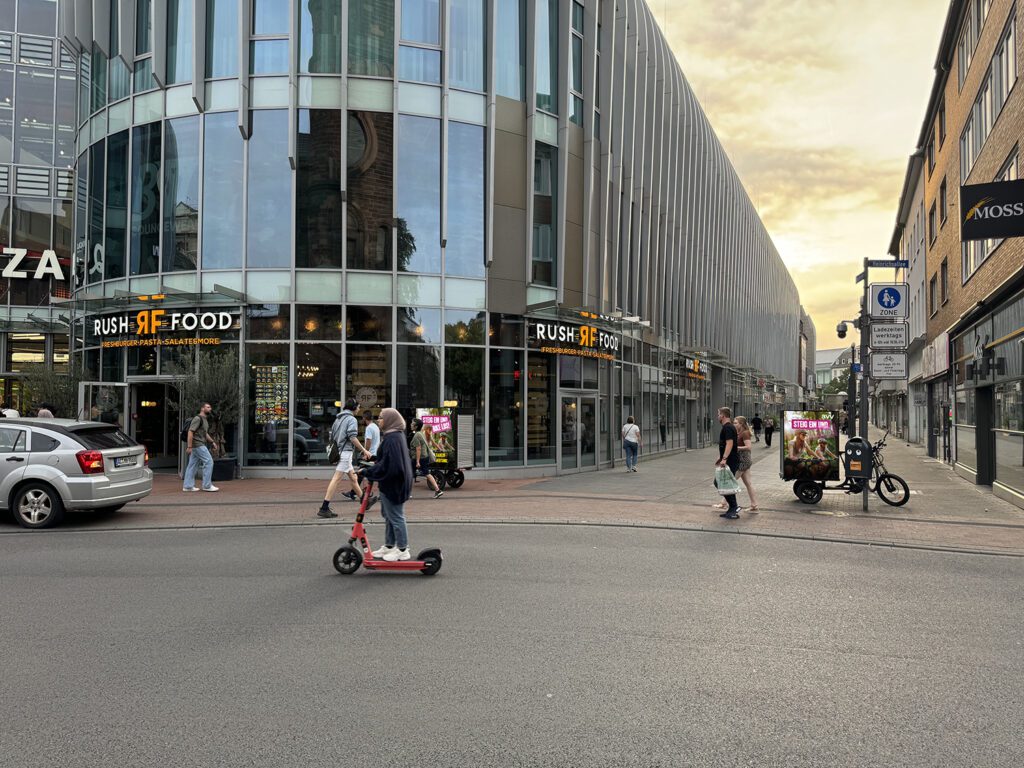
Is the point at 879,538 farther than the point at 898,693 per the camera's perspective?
Yes

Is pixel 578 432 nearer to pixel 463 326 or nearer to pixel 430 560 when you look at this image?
pixel 463 326

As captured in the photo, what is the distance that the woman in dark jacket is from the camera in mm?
7980

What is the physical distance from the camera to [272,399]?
741 inches

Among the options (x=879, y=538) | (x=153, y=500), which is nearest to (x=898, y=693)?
(x=879, y=538)

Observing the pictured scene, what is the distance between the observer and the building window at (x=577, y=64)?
872 inches

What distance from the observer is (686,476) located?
21.2 meters

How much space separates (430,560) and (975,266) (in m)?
19.1

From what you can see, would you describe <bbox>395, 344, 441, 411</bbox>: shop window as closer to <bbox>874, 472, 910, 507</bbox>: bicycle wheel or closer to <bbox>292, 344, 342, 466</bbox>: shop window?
<bbox>292, 344, 342, 466</bbox>: shop window

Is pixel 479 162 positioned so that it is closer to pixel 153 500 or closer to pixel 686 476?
pixel 686 476

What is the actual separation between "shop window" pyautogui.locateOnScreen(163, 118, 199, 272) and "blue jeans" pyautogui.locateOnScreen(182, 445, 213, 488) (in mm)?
5685

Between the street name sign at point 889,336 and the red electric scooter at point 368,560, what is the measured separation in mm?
11135

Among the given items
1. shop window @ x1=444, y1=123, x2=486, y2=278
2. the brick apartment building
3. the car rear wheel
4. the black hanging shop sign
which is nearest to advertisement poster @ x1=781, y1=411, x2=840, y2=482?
the brick apartment building

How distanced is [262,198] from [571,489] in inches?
405

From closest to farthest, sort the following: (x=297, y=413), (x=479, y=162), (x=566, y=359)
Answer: (x=297, y=413)
(x=479, y=162)
(x=566, y=359)
